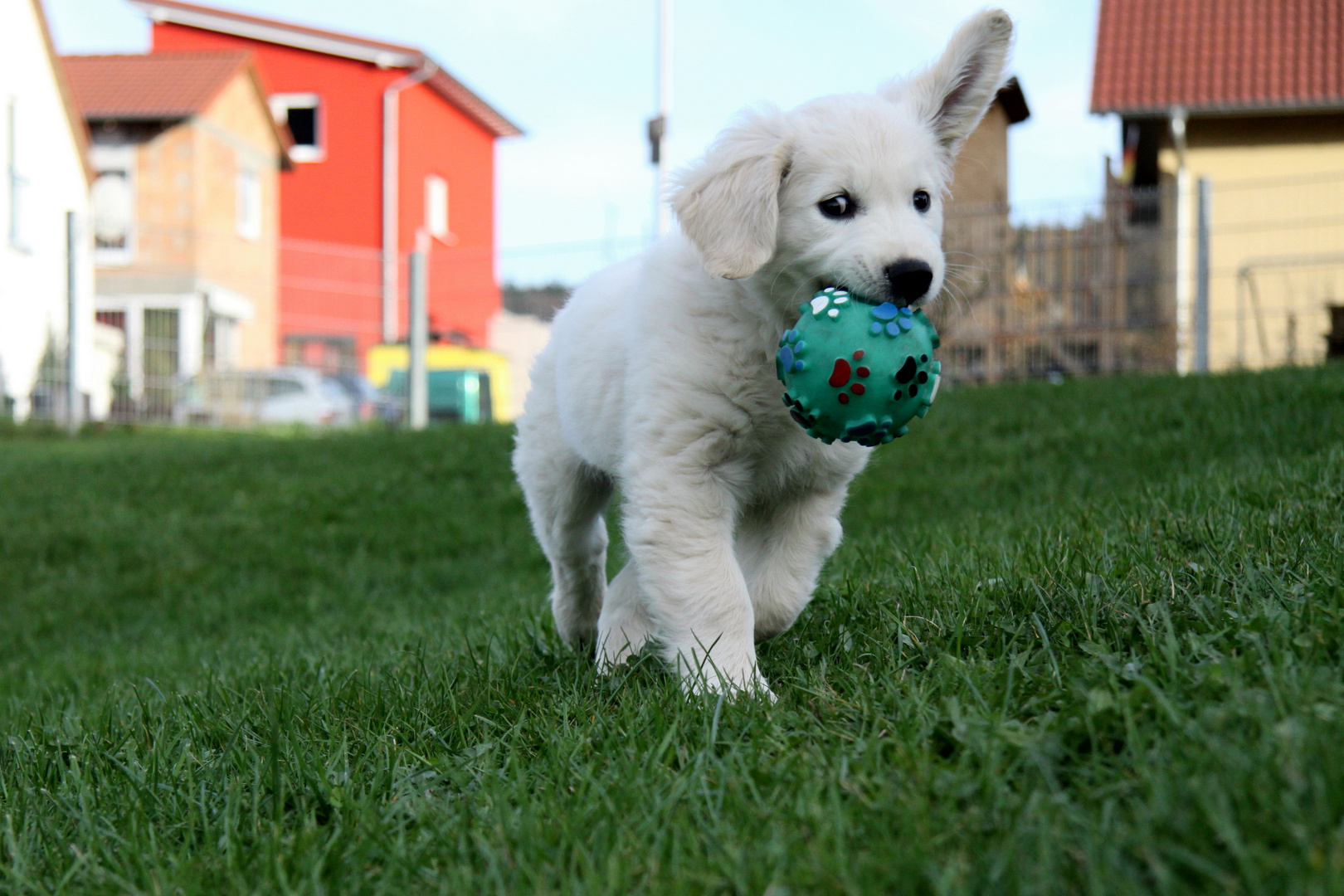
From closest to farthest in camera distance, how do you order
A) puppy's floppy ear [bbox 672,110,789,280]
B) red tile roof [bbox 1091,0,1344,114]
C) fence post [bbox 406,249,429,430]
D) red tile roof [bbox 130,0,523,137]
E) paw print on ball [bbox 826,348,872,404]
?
paw print on ball [bbox 826,348,872,404] < puppy's floppy ear [bbox 672,110,789,280] < fence post [bbox 406,249,429,430] < red tile roof [bbox 1091,0,1344,114] < red tile roof [bbox 130,0,523,137]

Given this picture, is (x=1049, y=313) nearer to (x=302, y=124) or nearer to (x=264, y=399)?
(x=264, y=399)

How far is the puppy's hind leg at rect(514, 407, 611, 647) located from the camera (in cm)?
368

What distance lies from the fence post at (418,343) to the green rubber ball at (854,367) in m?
10.8

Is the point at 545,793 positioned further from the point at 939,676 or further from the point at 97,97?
the point at 97,97

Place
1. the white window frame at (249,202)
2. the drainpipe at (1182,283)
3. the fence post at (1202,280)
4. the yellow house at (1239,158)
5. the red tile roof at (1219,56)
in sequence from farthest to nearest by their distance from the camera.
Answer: the white window frame at (249,202), the red tile roof at (1219,56), the yellow house at (1239,158), the drainpipe at (1182,283), the fence post at (1202,280)

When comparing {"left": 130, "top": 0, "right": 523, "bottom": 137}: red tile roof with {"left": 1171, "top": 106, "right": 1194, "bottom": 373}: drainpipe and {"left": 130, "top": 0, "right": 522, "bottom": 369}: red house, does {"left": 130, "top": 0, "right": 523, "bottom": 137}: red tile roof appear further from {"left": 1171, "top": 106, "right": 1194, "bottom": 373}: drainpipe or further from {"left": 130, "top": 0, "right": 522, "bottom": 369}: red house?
{"left": 1171, "top": 106, "right": 1194, "bottom": 373}: drainpipe

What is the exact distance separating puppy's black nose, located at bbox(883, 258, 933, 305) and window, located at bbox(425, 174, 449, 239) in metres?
27.6

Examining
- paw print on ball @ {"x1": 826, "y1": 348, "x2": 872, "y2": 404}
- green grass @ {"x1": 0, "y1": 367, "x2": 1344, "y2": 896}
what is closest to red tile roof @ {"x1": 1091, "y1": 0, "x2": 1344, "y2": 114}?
green grass @ {"x1": 0, "y1": 367, "x2": 1344, "y2": 896}

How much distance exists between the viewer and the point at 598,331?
10.8 ft

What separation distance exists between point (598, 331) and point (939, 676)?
149 cm

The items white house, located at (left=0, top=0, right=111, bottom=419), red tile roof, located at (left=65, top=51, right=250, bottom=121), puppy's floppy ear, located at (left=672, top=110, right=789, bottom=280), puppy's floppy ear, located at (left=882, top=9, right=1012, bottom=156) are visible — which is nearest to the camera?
puppy's floppy ear, located at (left=672, top=110, right=789, bottom=280)

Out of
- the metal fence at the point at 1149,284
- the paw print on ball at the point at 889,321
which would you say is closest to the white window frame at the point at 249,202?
the metal fence at the point at 1149,284

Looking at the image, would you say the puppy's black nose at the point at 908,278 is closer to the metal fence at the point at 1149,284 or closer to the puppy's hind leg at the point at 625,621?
the puppy's hind leg at the point at 625,621

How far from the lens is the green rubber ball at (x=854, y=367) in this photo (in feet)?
8.44
